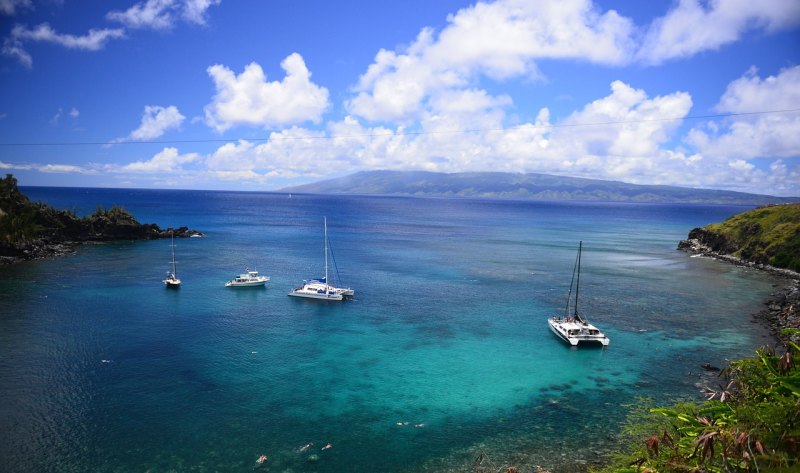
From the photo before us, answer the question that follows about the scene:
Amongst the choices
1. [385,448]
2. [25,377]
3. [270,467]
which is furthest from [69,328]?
[385,448]

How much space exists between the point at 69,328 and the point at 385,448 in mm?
44849

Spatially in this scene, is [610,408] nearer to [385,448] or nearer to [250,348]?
[385,448]

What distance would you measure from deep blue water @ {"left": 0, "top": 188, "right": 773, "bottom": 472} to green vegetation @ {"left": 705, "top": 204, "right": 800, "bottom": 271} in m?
14.9

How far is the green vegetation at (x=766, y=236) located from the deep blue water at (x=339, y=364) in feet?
48.8

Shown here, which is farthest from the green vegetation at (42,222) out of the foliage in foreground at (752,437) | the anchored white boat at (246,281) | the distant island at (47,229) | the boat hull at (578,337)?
the foliage in foreground at (752,437)

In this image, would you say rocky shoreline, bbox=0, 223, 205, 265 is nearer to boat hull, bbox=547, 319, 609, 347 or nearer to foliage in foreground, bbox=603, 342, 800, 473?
boat hull, bbox=547, 319, 609, 347

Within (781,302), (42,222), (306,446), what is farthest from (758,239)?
(42,222)

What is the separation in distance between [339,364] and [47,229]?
104 metres

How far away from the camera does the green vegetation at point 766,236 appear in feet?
319

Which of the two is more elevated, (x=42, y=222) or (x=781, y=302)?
(x=42, y=222)

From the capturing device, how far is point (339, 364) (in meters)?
46.1

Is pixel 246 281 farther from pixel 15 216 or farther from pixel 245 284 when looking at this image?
pixel 15 216

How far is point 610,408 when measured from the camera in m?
37.5

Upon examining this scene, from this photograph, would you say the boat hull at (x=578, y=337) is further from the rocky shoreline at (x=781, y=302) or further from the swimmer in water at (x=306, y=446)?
the swimmer in water at (x=306, y=446)
